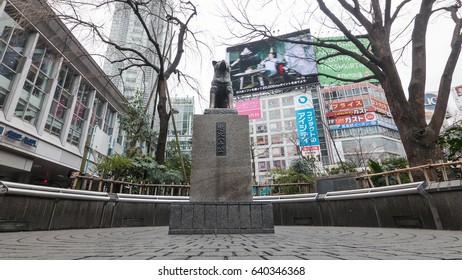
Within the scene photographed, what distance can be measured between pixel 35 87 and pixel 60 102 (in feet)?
8.23

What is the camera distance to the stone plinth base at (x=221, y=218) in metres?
4.35

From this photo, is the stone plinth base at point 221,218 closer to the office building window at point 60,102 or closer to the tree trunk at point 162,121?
the tree trunk at point 162,121

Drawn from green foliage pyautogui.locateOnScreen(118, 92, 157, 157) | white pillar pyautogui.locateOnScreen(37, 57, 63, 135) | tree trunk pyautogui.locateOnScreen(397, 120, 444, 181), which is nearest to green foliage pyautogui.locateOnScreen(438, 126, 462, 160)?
tree trunk pyautogui.locateOnScreen(397, 120, 444, 181)

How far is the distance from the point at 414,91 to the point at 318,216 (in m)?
4.70

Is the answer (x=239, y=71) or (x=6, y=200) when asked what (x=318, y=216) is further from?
(x=239, y=71)

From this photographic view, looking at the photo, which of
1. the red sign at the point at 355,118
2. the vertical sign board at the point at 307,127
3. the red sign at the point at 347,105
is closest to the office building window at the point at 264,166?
the vertical sign board at the point at 307,127

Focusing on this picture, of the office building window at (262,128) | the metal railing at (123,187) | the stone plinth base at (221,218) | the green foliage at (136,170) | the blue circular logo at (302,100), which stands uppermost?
the blue circular logo at (302,100)

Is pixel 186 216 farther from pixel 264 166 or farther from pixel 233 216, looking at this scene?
pixel 264 166

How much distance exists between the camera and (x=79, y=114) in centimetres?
1939

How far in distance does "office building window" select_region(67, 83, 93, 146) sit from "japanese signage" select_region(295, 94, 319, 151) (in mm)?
34311

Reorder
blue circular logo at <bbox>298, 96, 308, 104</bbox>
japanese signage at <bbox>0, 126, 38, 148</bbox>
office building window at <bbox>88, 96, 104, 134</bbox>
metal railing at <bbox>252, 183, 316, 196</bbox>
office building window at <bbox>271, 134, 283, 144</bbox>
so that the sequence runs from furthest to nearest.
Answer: office building window at <bbox>271, 134, 283, 144</bbox>
blue circular logo at <bbox>298, 96, 308, 104</bbox>
office building window at <bbox>88, 96, 104, 134</bbox>
japanese signage at <bbox>0, 126, 38, 148</bbox>
metal railing at <bbox>252, 183, 316, 196</bbox>

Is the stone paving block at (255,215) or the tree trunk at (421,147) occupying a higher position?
the tree trunk at (421,147)

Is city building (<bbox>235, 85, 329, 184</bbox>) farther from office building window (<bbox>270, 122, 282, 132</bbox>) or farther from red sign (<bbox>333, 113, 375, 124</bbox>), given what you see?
red sign (<bbox>333, 113, 375, 124</bbox>)

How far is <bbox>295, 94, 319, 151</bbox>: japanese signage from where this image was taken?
4366 centimetres
